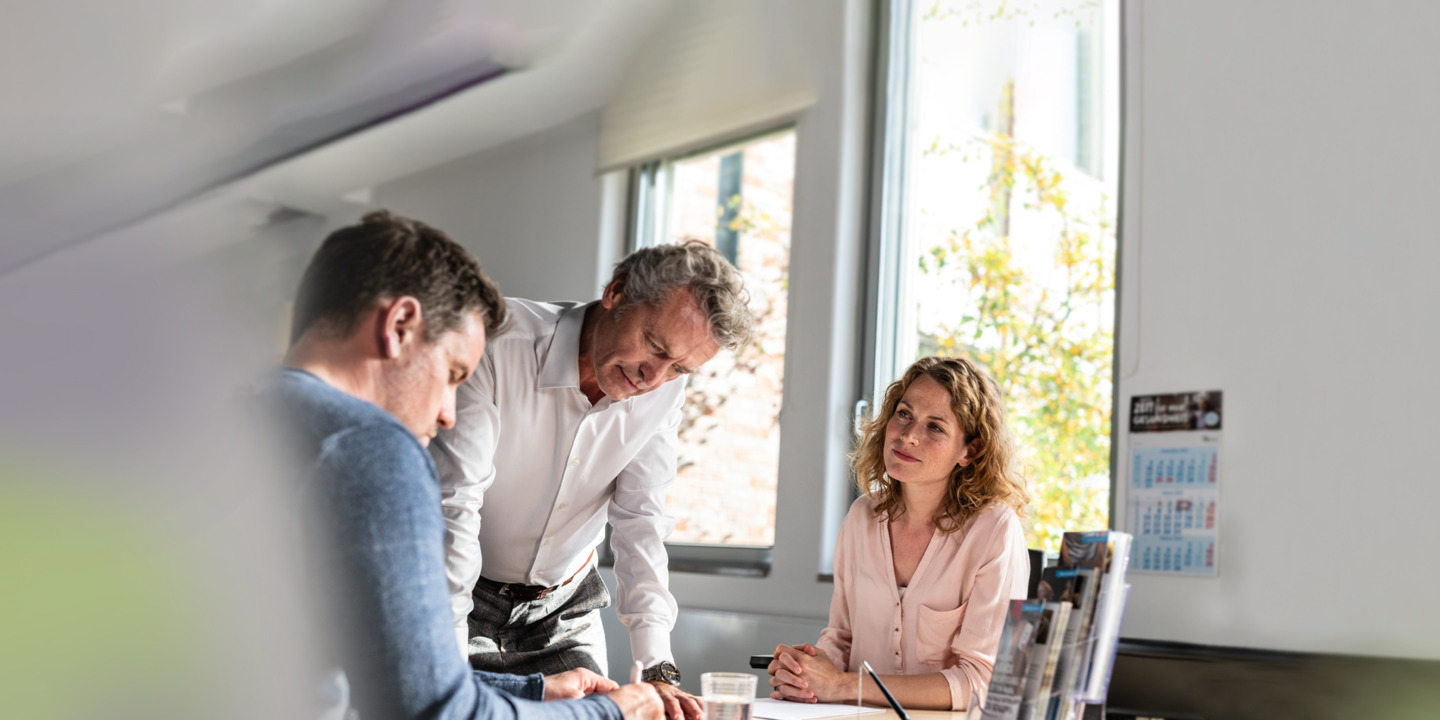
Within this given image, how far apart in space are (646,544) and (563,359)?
331 millimetres

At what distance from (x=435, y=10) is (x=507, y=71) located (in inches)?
1.2

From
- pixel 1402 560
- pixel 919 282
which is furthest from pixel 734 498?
pixel 1402 560

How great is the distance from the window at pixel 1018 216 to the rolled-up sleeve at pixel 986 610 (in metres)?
0.66

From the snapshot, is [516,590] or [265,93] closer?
[265,93]

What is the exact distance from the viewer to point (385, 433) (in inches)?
24.0

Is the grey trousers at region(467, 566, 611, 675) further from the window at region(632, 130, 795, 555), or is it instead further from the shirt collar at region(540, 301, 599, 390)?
the window at region(632, 130, 795, 555)

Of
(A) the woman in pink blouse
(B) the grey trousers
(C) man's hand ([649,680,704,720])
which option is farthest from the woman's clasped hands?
(C) man's hand ([649,680,704,720])

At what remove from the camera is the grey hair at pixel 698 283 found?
1388 millimetres

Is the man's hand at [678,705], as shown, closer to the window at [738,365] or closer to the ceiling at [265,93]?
the ceiling at [265,93]

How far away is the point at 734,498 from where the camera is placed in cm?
304

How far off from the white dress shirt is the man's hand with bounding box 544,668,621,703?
0.40 metres

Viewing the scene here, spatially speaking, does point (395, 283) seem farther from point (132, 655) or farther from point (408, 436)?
point (132, 655)

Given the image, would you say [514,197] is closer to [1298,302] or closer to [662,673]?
[662,673]

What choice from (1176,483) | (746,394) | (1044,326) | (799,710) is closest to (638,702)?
(799,710)
